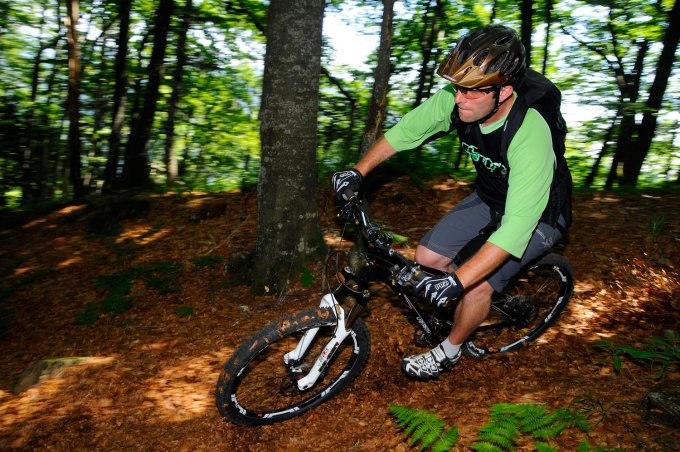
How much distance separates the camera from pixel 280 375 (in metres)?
4.10

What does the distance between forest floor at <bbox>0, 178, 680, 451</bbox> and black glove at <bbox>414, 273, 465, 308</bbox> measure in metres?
1.20

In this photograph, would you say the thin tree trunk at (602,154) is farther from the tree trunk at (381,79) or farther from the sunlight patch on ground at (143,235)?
the sunlight patch on ground at (143,235)

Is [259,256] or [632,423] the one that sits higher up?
[259,256]

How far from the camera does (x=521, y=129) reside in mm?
3004

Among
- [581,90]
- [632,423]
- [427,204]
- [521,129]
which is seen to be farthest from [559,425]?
[581,90]

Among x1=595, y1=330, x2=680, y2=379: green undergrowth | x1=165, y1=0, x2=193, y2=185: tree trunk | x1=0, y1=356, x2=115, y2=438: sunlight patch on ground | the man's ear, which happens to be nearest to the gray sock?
x1=595, y1=330, x2=680, y2=379: green undergrowth

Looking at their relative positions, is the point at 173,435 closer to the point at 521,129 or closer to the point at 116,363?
the point at 116,363

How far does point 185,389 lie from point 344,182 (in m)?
2.59

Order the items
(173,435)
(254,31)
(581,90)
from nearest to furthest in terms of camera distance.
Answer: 1. (173,435)
2. (254,31)
3. (581,90)

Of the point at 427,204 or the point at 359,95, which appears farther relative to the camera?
the point at 359,95

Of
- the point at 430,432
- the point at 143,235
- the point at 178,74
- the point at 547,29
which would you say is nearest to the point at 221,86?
the point at 178,74

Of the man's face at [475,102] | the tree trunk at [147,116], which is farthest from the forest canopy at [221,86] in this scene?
the man's face at [475,102]

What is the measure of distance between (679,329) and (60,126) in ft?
62.5

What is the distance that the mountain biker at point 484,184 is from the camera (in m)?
2.91
